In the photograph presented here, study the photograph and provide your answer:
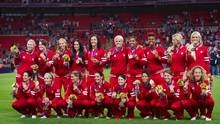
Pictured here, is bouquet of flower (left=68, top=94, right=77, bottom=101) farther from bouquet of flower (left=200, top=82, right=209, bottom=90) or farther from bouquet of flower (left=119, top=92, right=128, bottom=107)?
bouquet of flower (left=200, top=82, right=209, bottom=90)

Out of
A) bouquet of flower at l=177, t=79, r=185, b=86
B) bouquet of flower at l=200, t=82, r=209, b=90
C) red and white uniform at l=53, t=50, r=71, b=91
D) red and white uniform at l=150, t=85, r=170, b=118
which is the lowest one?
red and white uniform at l=150, t=85, r=170, b=118

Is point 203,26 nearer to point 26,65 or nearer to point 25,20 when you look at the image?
point 25,20

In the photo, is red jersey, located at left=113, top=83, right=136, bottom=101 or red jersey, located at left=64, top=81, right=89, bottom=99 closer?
red jersey, located at left=113, top=83, right=136, bottom=101

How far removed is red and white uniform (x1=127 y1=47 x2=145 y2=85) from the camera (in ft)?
47.6

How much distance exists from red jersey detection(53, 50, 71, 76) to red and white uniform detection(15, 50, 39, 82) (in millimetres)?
687

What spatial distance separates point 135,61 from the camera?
14.7 metres

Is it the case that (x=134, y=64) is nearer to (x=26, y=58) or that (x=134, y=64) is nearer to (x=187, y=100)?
(x=187, y=100)

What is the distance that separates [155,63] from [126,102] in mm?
1466

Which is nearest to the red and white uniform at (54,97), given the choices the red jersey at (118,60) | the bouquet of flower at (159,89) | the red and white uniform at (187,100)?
the red jersey at (118,60)

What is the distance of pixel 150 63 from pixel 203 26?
38590mm

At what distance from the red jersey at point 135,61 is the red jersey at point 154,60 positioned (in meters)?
0.20

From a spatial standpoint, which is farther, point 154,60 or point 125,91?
point 154,60

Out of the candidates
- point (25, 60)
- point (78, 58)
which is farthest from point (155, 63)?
point (25, 60)

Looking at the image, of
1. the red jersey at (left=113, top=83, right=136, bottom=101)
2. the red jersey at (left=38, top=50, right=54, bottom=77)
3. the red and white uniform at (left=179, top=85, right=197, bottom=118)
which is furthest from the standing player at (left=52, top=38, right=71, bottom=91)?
the red and white uniform at (left=179, top=85, right=197, bottom=118)
